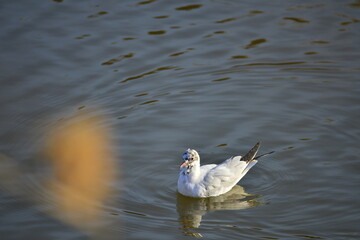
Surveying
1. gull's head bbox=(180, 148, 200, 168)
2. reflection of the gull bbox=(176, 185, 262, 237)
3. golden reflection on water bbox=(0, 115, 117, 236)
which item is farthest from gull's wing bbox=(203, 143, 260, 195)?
golden reflection on water bbox=(0, 115, 117, 236)

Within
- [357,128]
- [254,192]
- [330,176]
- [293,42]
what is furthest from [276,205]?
[293,42]

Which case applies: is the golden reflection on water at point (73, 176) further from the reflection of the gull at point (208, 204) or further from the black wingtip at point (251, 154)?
the black wingtip at point (251, 154)


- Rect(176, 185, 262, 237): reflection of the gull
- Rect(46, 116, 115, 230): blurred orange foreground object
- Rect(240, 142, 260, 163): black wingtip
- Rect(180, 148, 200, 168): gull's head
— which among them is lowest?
Rect(176, 185, 262, 237): reflection of the gull

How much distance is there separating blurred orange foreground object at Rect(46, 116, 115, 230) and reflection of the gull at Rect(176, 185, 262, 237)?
1348mm

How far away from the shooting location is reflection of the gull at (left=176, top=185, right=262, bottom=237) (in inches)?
390

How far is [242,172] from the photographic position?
1066 cm

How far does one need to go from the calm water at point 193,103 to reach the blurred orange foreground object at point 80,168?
0.24m

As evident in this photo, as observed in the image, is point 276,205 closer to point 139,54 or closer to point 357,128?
point 357,128

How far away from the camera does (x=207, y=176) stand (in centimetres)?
1052

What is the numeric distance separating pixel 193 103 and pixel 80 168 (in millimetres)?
3057

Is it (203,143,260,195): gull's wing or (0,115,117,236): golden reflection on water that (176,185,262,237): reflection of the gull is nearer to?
(203,143,260,195): gull's wing

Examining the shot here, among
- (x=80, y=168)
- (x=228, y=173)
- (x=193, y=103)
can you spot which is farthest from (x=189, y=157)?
(x=193, y=103)

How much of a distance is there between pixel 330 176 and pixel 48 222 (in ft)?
15.8

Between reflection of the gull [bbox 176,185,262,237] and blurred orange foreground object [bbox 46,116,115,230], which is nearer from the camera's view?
reflection of the gull [bbox 176,185,262,237]
